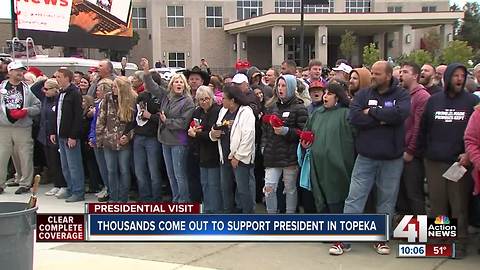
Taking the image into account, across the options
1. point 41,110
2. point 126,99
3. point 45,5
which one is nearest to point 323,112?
point 126,99

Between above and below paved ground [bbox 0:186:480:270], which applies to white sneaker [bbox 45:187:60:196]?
below

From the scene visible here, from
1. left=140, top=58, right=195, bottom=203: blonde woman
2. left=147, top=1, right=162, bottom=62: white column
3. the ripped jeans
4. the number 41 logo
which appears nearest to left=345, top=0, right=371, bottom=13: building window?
left=147, top=1, right=162, bottom=62: white column

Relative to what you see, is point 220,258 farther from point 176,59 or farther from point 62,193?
point 176,59

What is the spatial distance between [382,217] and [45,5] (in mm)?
24185

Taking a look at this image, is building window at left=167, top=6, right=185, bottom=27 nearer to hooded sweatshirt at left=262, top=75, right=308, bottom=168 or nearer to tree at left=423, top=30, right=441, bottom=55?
tree at left=423, top=30, right=441, bottom=55

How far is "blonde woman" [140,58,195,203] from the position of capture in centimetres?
728

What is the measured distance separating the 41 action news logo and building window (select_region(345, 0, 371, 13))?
48013 mm

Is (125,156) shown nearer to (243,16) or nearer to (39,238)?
(39,238)

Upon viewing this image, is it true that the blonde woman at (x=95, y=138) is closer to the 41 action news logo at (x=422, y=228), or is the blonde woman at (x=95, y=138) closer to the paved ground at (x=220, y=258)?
the paved ground at (x=220, y=258)

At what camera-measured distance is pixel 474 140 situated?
507 centimetres

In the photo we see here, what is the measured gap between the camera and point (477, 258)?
550 centimetres

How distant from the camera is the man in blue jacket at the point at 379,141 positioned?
211 inches

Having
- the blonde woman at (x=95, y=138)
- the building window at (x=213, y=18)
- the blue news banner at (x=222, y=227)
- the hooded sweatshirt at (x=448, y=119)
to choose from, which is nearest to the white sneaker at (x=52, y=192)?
the blonde woman at (x=95, y=138)

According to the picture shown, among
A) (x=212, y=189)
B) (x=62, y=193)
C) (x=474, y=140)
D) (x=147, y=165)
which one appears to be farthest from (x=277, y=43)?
(x=474, y=140)
